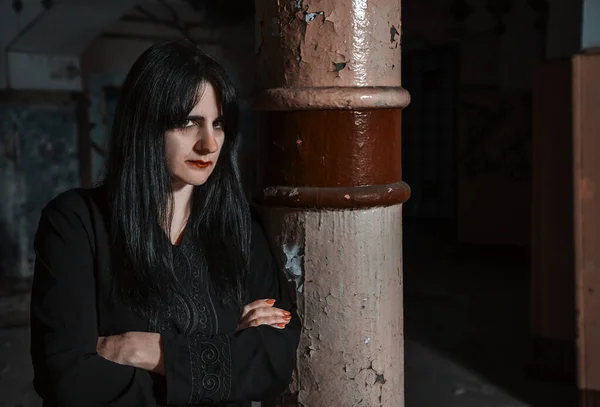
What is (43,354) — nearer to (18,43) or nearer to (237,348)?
(237,348)

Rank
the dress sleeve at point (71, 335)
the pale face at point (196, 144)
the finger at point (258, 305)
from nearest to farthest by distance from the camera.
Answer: the dress sleeve at point (71, 335)
the pale face at point (196, 144)
the finger at point (258, 305)

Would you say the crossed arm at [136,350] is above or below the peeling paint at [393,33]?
below

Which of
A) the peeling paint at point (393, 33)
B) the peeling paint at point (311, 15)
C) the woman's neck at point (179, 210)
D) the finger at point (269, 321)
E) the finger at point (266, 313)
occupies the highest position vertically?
the peeling paint at point (311, 15)

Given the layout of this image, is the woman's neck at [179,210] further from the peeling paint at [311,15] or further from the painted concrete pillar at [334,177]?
the peeling paint at [311,15]

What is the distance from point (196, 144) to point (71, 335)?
46 cm

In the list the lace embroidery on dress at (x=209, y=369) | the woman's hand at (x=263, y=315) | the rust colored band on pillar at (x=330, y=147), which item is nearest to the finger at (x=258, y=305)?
the woman's hand at (x=263, y=315)

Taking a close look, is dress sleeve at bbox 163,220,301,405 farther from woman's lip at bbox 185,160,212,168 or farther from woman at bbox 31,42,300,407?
woman's lip at bbox 185,160,212,168

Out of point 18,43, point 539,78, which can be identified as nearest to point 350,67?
point 539,78

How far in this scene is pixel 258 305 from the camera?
1668mm

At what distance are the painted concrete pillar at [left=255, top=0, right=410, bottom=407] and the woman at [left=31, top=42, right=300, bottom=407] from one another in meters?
0.08

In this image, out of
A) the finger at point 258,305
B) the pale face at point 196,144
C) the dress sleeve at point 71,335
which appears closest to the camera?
the dress sleeve at point 71,335

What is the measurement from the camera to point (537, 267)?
4.29 metres

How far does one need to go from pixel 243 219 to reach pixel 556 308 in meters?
3.01

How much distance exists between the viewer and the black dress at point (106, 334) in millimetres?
1461
